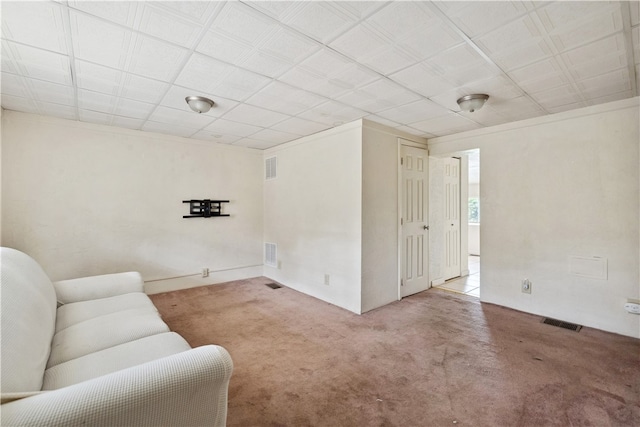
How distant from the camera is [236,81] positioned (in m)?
2.29

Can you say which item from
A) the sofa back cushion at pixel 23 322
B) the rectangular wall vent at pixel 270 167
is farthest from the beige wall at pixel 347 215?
the sofa back cushion at pixel 23 322

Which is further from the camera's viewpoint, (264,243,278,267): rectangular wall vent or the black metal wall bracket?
(264,243,278,267): rectangular wall vent

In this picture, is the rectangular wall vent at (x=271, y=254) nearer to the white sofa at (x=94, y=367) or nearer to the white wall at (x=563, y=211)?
the white sofa at (x=94, y=367)

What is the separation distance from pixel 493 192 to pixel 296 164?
2740 mm

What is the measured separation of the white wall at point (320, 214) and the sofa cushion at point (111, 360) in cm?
216

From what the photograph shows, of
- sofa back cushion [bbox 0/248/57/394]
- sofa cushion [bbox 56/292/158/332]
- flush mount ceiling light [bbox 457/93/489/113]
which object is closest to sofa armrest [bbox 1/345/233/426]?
sofa back cushion [bbox 0/248/57/394]

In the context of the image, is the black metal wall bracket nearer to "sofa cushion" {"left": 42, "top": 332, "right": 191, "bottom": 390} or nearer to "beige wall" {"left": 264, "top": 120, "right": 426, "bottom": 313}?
"beige wall" {"left": 264, "top": 120, "right": 426, "bottom": 313}

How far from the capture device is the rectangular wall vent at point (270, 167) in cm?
473

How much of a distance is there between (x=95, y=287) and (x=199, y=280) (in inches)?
78.5

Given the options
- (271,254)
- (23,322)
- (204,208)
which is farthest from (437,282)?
(23,322)

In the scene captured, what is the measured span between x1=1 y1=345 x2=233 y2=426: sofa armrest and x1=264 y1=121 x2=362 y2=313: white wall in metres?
2.27

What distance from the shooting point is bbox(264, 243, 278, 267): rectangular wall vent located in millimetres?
4730

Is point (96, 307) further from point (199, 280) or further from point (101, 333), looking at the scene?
point (199, 280)

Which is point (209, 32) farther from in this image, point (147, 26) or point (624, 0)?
point (624, 0)
